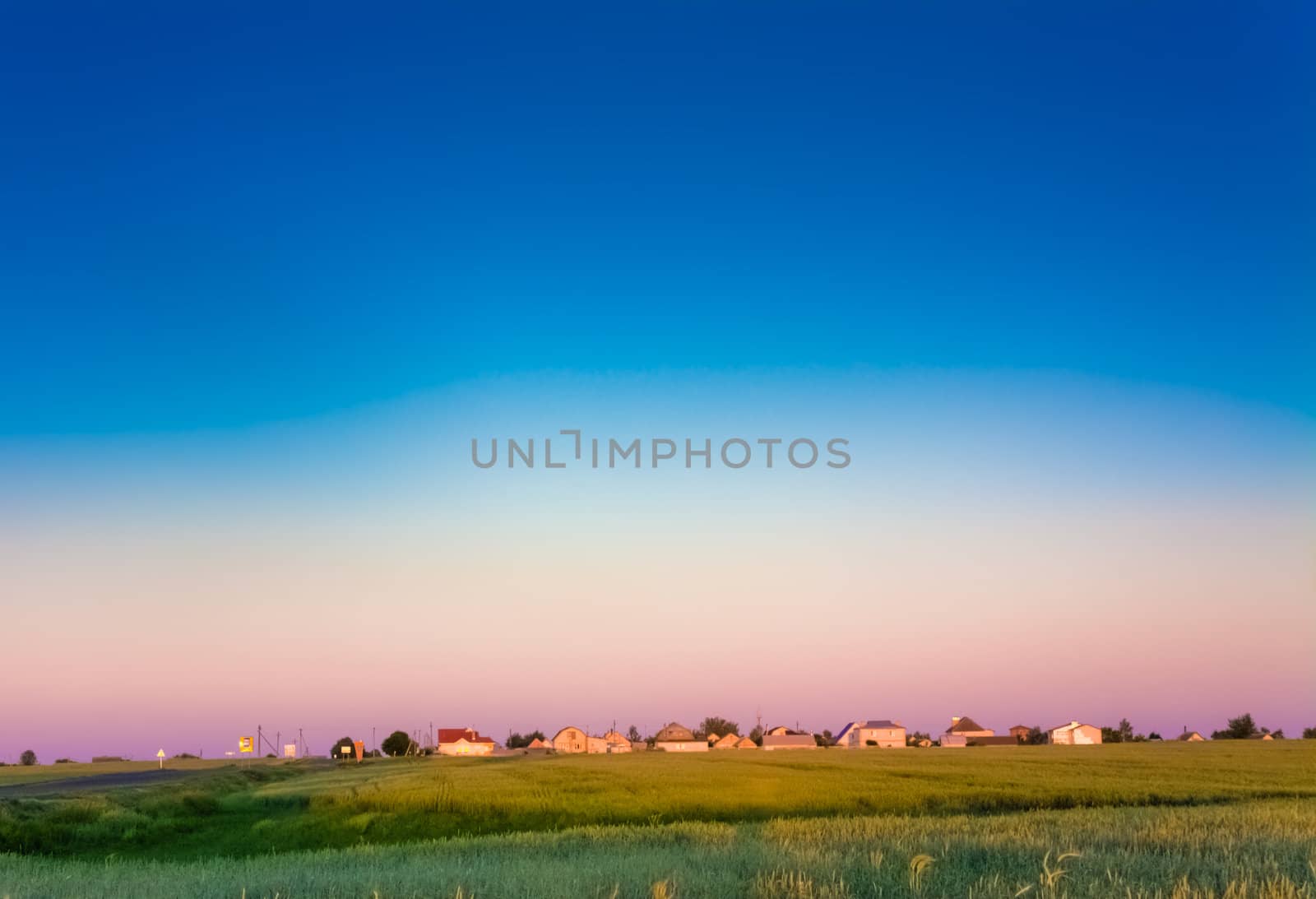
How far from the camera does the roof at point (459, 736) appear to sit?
15812 cm

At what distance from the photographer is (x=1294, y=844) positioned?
13.1 meters

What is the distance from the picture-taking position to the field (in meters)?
10.4

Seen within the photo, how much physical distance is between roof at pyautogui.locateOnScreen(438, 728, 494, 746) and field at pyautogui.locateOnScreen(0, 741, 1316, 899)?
111471mm

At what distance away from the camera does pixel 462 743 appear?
6137 inches

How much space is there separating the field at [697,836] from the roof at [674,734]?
397 feet

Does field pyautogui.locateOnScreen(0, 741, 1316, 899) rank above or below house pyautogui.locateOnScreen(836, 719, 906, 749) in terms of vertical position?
above

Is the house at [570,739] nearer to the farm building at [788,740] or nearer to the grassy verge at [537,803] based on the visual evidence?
the farm building at [788,740]

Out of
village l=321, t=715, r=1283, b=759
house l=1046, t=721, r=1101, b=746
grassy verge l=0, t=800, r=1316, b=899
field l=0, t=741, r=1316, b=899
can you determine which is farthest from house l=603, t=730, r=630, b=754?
grassy verge l=0, t=800, r=1316, b=899

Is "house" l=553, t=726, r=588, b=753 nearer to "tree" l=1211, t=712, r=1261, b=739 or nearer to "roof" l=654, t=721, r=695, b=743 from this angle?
"roof" l=654, t=721, r=695, b=743

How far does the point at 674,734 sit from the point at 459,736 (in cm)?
3691

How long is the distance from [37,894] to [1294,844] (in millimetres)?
16281

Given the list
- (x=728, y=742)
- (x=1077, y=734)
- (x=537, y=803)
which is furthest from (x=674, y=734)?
(x=537, y=803)

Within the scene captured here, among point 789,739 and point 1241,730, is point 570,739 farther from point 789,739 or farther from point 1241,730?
point 1241,730

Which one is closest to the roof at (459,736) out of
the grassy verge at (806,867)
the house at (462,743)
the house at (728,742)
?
the house at (462,743)
